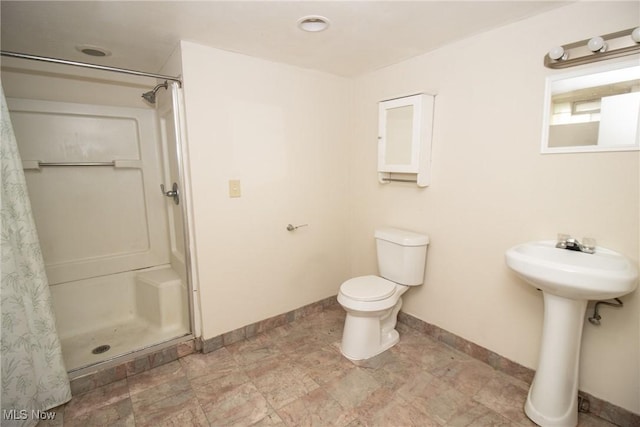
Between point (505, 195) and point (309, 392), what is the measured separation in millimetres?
1562

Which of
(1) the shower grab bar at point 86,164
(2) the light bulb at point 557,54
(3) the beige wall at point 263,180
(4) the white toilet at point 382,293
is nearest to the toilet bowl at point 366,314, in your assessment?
(4) the white toilet at point 382,293

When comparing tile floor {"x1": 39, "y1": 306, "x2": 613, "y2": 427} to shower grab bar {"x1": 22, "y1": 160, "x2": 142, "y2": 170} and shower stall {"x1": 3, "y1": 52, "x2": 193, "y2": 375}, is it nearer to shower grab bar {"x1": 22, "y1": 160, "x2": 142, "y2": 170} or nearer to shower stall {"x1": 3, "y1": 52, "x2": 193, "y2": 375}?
shower stall {"x1": 3, "y1": 52, "x2": 193, "y2": 375}

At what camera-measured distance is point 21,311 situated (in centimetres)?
141

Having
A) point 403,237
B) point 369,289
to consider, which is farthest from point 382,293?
point 403,237

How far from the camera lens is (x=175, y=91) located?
6.04 ft

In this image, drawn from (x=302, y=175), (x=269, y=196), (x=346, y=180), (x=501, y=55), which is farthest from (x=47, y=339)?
(x=501, y=55)

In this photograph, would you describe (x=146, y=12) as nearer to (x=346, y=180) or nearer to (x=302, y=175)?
(x=302, y=175)

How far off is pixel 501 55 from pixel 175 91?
1866 millimetres

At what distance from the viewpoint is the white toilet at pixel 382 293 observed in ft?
6.40

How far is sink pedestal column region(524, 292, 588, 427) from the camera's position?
1.39m

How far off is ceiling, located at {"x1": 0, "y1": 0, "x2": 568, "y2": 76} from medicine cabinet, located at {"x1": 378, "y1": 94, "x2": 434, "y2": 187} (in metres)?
0.34

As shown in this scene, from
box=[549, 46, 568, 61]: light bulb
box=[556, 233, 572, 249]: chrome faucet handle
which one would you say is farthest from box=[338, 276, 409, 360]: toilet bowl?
box=[549, 46, 568, 61]: light bulb
